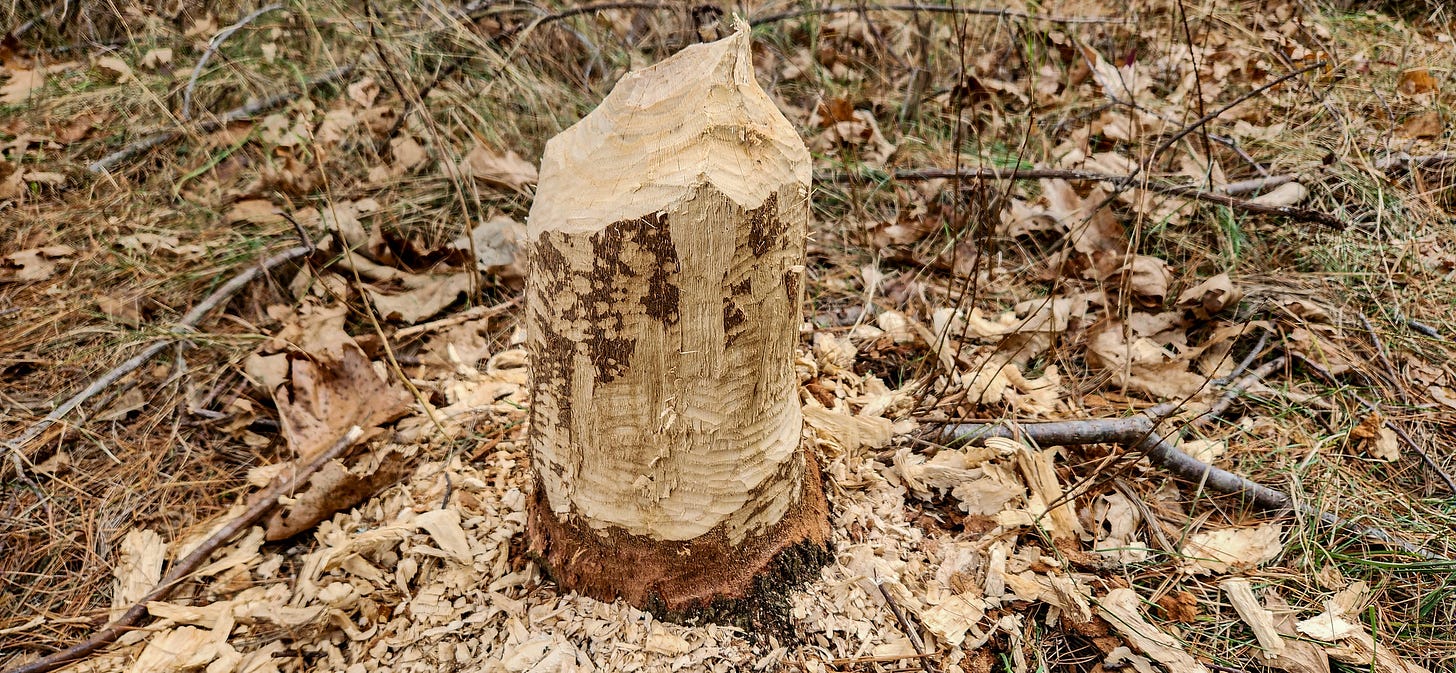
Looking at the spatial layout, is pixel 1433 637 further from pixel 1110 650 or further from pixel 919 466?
pixel 919 466

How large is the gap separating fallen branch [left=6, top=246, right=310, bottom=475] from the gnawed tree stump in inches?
61.1

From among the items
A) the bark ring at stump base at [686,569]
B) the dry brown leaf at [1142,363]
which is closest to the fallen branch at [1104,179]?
the dry brown leaf at [1142,363]

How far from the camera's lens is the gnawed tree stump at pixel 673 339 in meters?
1.24

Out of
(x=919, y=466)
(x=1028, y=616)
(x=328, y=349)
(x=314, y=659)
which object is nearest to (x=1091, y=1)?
(x=919, y=466)

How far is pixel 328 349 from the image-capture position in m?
2.25

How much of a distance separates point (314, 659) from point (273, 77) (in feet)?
9.65

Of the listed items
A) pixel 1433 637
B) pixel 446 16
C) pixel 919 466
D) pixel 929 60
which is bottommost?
pixel 1433 637

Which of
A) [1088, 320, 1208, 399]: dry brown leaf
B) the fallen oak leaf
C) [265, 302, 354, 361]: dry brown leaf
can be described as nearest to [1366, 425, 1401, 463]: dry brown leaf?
[1088, 320, 1208, 399]: dry brown leaf

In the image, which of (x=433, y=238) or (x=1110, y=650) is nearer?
(x=1110, y=650)

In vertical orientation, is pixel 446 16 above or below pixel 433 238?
above

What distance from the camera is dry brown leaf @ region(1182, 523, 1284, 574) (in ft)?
5.82

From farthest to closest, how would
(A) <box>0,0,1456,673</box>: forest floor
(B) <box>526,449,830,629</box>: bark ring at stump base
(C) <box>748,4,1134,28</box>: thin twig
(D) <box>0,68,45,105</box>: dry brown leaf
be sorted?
1. (C) <box>748,4,1134,28</box>: thin twig
2. (D) <box>0,68,45,105</box>: dry brown leaf
3. (A) <box>0,0,1456,673</box>: forest floor
4. (B) <box>526,449,830,629</box>: bark ring at stump base

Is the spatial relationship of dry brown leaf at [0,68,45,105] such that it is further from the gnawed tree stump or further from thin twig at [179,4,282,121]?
the gnawed tree stump

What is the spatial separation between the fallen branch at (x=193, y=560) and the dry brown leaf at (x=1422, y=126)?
389 centimetres
